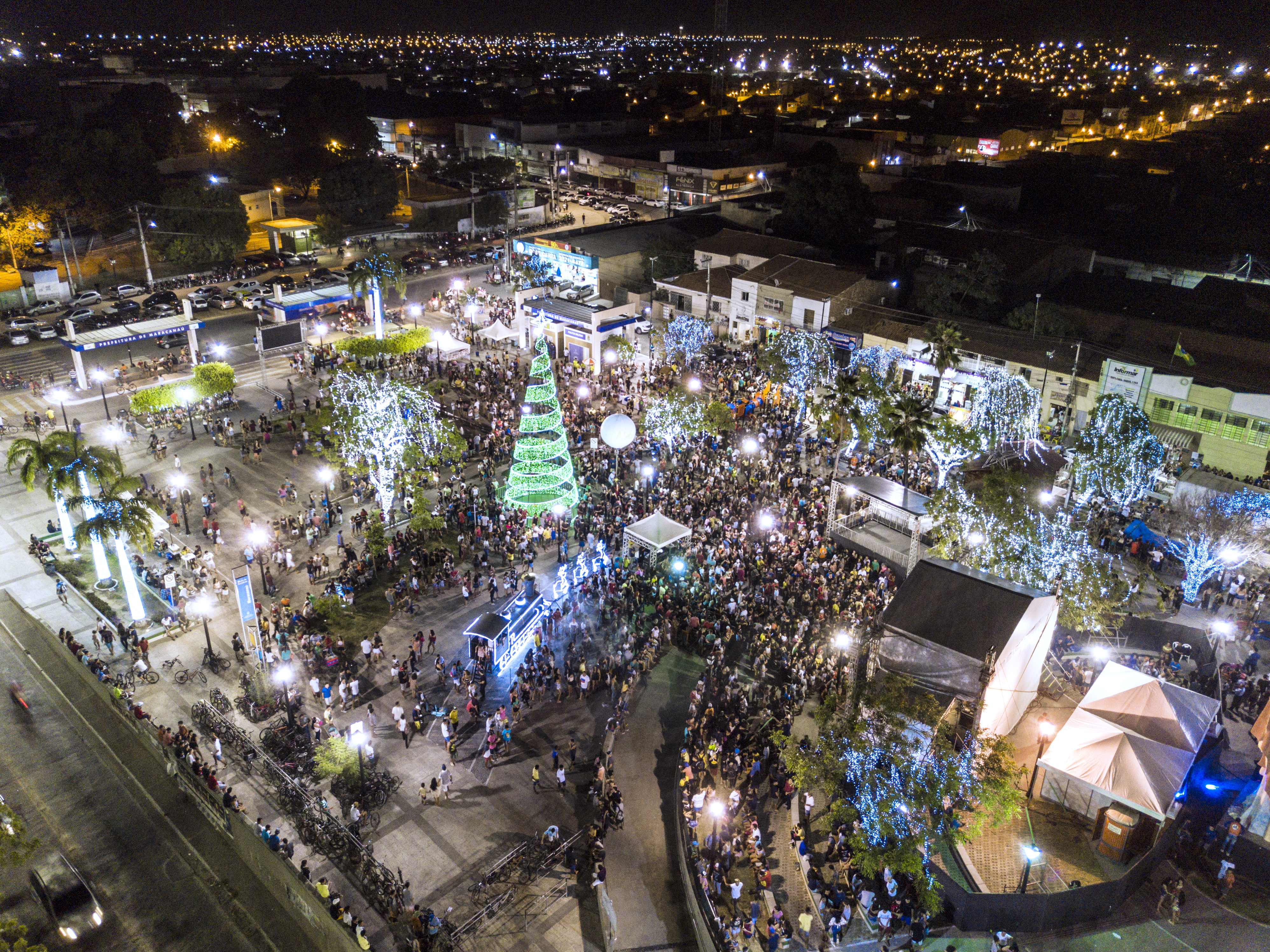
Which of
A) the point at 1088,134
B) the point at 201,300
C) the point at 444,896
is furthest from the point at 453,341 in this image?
the point at 1088,134

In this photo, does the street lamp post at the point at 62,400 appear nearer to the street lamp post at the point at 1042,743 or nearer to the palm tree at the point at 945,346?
the palm tree at the point at 945,346

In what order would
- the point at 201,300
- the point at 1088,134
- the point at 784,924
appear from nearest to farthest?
the point at 784,924, the point at 201,300, the point at 1088,134

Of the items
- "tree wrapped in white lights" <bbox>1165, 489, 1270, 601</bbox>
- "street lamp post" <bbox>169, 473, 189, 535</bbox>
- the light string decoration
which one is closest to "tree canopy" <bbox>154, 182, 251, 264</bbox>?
"street lamp post" <bbox>169, 473, 189, 535</bbox>

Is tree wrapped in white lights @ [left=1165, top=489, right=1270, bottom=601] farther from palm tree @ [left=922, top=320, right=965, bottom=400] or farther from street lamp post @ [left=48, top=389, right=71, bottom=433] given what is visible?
street lamp post @ [left=48, top=389, right=71, bottom=433]

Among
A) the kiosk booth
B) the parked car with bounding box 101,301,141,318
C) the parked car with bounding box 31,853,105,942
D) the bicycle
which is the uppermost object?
the parked car with bounding box 101,301,141,318

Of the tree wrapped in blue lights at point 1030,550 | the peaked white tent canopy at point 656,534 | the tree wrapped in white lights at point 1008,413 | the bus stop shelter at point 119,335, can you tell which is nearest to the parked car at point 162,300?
the bus stop shelter at point 119,335

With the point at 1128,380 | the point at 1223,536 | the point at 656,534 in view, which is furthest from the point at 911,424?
the point at 1128,380

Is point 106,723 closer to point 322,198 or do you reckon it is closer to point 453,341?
point 453,341

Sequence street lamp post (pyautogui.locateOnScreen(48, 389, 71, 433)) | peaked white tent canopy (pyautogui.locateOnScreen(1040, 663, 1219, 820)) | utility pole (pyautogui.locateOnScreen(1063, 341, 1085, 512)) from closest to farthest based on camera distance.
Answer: peaked white tent canopy (pyautogui.locateOnScreen(1040, 663, 1219, 820))
utility pole (pyautogui.locateOnScreen(1063, 341, 1085, 512))
street lamp post (pyautogui.locateOnScreen(48, 389, 71, 433))
